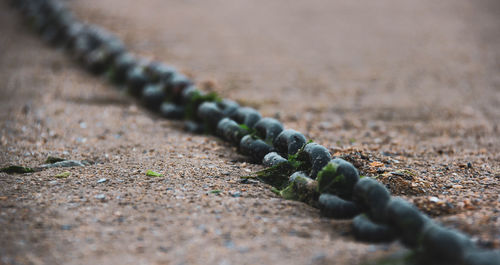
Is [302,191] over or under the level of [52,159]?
over

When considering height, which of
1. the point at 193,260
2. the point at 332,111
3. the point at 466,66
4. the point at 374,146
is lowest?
the point at 193,260

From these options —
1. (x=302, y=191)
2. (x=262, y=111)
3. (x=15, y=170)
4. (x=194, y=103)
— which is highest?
(x=262, y=111)

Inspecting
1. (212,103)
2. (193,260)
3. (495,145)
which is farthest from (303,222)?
(495,145)

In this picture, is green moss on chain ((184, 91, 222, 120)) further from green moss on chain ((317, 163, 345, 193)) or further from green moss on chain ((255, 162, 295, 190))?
green moss on chain ((317, 163, 345, 193))

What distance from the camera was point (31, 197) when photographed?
7.63ft

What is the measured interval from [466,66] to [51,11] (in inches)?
228

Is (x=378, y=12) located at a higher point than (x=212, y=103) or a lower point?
higher

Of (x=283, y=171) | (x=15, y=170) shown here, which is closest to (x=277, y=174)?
(x=283, y=171)

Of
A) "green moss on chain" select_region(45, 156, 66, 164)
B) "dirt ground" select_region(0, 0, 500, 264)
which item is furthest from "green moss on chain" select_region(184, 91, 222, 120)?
"green moss on chain" select_region(45, 156, 66, 164)

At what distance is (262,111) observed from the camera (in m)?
4.15

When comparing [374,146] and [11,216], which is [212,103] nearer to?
[374,146]

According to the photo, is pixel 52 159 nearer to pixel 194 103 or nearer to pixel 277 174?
pixel 194 103

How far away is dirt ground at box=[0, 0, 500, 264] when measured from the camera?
1.97 metres

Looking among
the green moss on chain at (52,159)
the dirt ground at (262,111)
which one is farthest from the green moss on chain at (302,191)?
the green moss on chain at (52,159)
